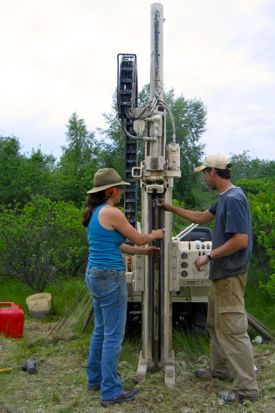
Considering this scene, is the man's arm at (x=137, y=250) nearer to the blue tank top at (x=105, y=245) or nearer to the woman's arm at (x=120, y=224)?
the blue tank top at (x=105, y=245)

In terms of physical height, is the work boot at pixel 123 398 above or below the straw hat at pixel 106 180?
below

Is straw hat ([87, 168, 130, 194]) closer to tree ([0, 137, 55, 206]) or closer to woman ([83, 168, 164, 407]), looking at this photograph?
woman ([83, 168, 164, 407])

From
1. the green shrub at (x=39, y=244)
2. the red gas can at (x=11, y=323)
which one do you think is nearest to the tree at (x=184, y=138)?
the green shrub at (x=39, y=244)

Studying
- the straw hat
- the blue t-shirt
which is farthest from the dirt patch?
the straw hat

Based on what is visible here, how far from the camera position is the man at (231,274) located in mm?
4777

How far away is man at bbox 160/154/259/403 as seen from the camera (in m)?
4.78

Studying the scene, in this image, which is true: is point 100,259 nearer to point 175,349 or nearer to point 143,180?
point 143,180

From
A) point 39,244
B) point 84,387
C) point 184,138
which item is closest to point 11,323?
point 84,387

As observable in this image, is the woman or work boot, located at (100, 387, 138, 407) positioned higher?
the woman

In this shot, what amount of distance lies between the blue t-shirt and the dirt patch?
3.62ft

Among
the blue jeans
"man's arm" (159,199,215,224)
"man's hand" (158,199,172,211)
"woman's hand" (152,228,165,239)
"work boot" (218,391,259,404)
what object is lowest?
"work boot" (218,391,259,404)

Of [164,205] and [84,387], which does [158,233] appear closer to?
[164,205]

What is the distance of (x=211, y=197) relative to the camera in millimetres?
27031

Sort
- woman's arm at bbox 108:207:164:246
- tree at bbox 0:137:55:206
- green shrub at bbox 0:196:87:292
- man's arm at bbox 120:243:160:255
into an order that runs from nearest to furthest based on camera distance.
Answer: woman's arm at bbox 108:207:164:246
man's arm at bbox 120:243:160:255
green shrub at bbox 0:196:87:292
tree at bbox 0:137:55:206
